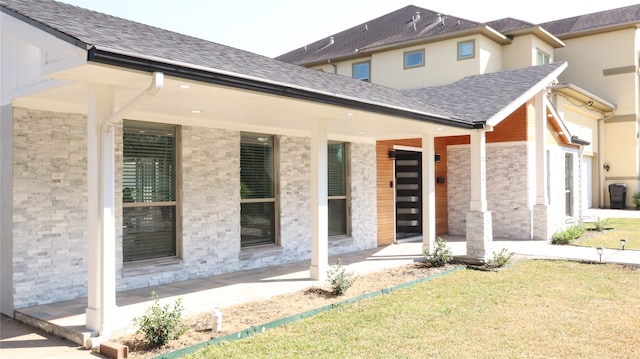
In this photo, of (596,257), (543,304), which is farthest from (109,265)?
(596,257)

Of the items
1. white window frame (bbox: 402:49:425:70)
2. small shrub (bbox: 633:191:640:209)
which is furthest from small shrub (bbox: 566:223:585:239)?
small shrub (bbox: 633:191:640:209)

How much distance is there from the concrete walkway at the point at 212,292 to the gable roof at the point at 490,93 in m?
3.16

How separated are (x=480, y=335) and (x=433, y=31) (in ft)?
55.9

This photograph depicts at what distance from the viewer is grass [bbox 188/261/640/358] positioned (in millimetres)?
4895

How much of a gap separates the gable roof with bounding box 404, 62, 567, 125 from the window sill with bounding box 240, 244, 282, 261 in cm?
468

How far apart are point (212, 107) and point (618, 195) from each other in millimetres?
23488

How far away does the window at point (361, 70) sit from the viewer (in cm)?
2214

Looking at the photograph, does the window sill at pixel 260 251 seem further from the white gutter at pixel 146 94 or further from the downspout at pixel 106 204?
the white gutter at pixel 146 94

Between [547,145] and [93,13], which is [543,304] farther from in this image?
[547,145]

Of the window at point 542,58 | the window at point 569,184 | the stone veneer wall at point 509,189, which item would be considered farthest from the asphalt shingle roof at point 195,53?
the window at point 542,58

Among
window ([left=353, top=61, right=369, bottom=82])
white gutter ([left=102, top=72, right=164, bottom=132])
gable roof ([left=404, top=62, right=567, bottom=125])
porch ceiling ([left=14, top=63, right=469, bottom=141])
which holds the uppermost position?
window ([left=353, top=61, right=369, bottom=82])

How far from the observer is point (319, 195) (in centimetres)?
784

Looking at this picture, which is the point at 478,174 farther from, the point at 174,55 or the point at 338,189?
the point at 174,55

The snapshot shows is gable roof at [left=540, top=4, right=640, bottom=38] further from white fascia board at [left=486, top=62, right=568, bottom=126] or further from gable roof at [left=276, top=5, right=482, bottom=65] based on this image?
white fascia board at [left=486, top=62, right=568, bottom=126]
